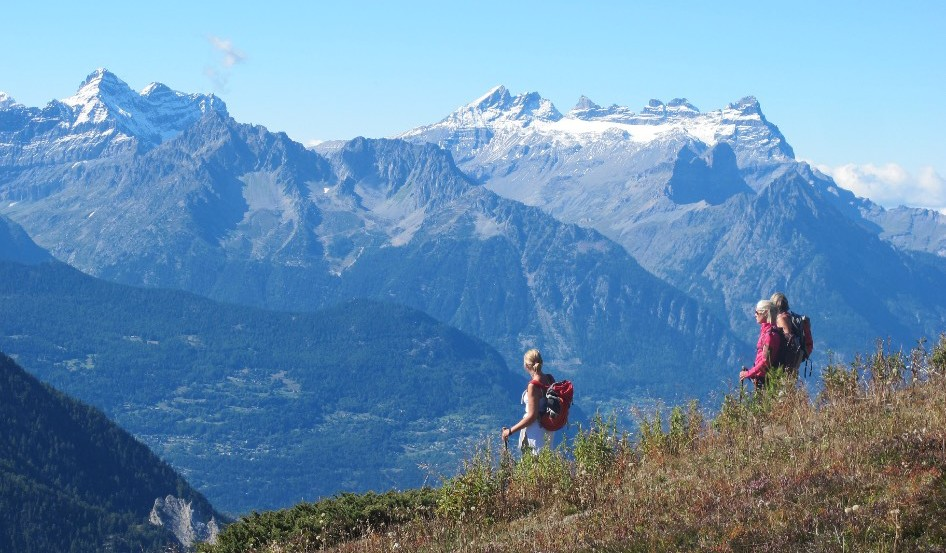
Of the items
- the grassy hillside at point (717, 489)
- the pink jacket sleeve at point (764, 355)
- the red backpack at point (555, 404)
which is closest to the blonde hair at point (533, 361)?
the red backpack at point (555, 404)

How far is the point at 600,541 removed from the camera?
44.8 feet

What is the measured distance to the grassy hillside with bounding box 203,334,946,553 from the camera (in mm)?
12828

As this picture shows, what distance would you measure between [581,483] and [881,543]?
18.3 ft

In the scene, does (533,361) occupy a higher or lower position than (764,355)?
lower

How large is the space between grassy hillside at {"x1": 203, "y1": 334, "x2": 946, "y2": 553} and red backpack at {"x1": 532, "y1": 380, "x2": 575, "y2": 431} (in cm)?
64

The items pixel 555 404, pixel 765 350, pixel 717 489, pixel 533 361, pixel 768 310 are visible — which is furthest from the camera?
pixel 768 310

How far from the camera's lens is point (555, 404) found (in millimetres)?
19578

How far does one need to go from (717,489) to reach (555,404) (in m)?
5.17

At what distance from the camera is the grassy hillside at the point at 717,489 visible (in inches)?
505

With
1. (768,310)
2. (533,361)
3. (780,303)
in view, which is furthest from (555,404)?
(780,303)

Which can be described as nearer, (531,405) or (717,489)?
(717,489)

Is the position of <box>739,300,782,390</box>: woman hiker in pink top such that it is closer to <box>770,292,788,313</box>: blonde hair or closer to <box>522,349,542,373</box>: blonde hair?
<box>770,292,788,313</box>: blonde hair

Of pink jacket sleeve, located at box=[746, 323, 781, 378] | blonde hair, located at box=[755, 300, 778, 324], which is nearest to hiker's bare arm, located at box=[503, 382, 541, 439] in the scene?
pink jacket sleeve, located at box=[746, 323, 781, 378]

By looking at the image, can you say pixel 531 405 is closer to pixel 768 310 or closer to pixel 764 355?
pixel 764 355
